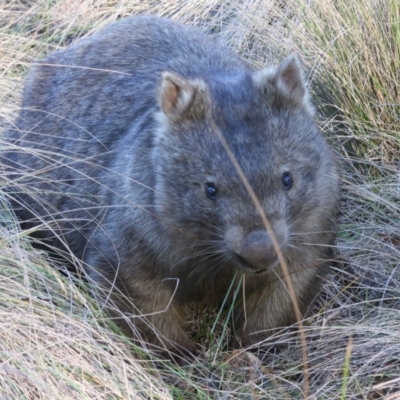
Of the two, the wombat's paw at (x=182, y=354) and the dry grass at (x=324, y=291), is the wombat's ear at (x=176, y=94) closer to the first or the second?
the dry grass at (x=324, y=291)

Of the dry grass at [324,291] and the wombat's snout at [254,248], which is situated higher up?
the wombat's snout at [254,248]

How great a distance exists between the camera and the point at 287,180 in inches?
147

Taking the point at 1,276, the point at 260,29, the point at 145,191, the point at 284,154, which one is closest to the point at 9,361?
the point at 1,276

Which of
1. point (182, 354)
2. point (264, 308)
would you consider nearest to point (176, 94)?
point (264, 308)

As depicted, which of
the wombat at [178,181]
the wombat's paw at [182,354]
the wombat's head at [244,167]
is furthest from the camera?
the wombat's paw at [182,354]

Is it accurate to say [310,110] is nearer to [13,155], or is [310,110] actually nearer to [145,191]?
[145,191]

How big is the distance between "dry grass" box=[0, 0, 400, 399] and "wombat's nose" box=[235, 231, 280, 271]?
0.40 metres

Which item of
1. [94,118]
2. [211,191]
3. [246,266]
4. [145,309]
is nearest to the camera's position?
[246,266]

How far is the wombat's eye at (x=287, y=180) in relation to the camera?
371 cm

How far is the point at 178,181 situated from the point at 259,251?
1.78ft

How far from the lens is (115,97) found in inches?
186

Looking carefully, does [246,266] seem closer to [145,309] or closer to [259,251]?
[259,251]

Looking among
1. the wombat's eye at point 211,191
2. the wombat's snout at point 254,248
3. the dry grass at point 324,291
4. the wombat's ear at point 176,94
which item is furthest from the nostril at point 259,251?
the wombat's ear at point 176,94

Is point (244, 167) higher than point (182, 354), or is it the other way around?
point (244, 167)
